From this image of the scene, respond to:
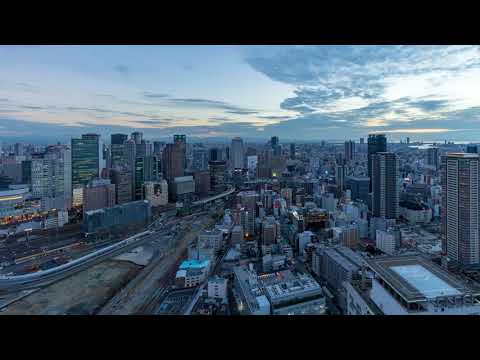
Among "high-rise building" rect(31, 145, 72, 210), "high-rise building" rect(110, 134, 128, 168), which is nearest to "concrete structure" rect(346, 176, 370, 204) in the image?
"high-rise building" rect(110, 134, 128, 168)

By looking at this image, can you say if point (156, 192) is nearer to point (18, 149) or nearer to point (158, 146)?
point (158, 146)

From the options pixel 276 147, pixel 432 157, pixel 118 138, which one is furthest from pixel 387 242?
pixel 276 147

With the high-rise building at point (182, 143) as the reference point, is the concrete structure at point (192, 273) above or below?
below

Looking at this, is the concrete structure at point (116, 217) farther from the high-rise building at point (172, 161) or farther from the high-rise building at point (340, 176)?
the high-rise building at point (340, 176)

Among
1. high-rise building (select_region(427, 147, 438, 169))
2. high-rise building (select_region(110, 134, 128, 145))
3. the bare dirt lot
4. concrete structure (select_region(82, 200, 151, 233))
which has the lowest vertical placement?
the bare dirt lot

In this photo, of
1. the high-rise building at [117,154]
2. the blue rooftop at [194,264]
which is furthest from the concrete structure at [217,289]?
the high-rise building at [117,154]

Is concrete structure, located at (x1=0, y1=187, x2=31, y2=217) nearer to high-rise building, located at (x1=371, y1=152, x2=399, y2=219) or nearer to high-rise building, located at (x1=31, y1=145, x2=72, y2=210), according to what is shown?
high-rise building, located at (x1=31, y1=145, x2=72, y2=210)
